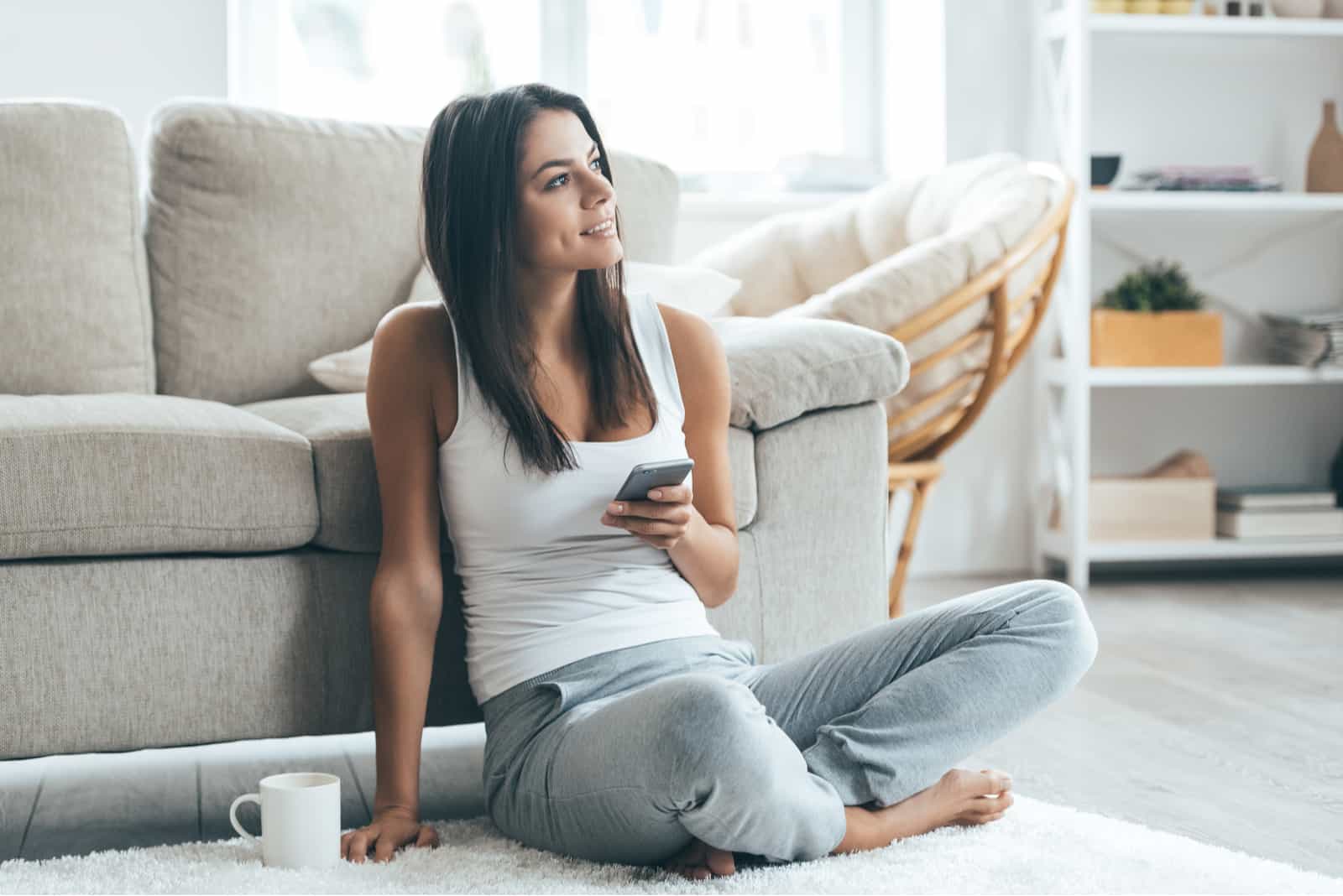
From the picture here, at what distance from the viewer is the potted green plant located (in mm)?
3617

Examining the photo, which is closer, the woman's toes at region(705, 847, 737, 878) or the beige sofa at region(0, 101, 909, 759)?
the woman's toes at region(705, 847, 737, 878)

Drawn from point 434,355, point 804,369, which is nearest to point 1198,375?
point 804,369

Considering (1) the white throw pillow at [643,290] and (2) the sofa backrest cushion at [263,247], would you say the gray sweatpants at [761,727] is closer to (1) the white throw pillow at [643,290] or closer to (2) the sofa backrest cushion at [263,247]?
(1) the white throw pillow at [643,290]

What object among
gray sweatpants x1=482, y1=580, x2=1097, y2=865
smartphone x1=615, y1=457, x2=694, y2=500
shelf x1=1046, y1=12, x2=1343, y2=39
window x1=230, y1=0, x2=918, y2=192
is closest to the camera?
gray sweatpants x1=482, y1=580, x2=1097, y2=865

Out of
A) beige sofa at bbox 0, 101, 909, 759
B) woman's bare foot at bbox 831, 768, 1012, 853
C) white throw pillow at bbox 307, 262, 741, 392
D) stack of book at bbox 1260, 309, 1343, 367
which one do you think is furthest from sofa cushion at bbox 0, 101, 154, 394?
stack of book at bbox 1260, 309, 1343, 367

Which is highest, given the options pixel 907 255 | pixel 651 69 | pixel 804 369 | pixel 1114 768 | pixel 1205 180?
pixel 651 69

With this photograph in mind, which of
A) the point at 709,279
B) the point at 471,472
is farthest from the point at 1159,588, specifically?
the point at 471,472

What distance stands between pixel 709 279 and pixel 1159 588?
1763 mm

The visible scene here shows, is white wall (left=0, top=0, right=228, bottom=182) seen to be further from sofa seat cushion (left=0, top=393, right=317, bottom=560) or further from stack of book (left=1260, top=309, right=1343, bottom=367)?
stack of book (left=1260, top=309, right=1343, bottom=367)

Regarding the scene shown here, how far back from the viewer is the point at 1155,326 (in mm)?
3621

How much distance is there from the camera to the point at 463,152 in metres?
1.53

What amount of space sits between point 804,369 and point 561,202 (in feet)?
1.50

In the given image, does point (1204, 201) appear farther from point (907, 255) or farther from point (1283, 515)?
point (907, 255)

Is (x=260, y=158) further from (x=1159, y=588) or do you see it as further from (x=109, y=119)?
(x=1159, y=588)
